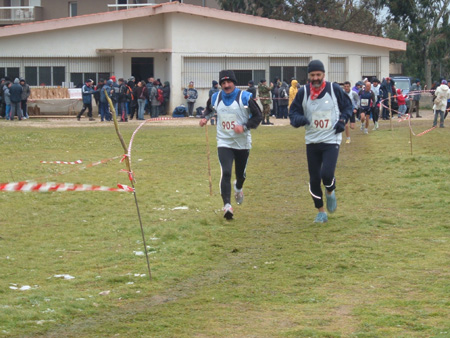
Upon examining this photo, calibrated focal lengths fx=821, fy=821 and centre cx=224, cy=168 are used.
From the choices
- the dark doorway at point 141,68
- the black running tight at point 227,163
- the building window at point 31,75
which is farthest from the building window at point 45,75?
the black running tight at point 227,163

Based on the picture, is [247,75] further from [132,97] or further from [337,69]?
[132,97]

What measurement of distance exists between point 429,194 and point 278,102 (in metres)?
24.7

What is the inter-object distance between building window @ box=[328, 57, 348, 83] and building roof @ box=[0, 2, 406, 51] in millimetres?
1261

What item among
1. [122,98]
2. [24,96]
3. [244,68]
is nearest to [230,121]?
[122,98]

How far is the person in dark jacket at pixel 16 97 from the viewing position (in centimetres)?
3366

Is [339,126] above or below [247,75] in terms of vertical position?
below

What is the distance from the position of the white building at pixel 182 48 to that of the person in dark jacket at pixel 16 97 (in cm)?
440

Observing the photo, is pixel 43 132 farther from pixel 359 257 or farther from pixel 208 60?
pixel 359 257

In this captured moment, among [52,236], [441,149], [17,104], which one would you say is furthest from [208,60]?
[52,236]

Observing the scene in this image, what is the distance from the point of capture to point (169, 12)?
127 ft

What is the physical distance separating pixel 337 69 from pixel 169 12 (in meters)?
8.79

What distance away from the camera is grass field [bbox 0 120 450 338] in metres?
6.21

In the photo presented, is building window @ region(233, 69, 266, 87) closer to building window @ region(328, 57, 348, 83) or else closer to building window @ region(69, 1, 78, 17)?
building window @ region(328, 57, 348, 83)

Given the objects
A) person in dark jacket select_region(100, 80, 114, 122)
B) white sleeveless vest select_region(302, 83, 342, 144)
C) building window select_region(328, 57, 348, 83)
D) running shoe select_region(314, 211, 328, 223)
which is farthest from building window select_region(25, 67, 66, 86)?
white sleeveless vest select_region(302, 83, 342, 144)
